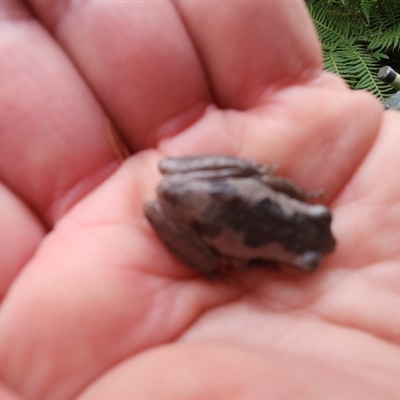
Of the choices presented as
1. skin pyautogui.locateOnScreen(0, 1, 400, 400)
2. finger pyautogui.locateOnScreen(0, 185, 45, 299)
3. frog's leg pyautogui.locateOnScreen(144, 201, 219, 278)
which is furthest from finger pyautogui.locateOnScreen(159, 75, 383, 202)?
finger pyautogui.locateOnScreen(0, 185, 45, 299)

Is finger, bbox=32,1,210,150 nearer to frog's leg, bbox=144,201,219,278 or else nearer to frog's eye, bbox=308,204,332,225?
frog's leg, bbox=144,201,219,278

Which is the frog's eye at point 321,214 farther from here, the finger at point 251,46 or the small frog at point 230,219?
the finger at point 251,46

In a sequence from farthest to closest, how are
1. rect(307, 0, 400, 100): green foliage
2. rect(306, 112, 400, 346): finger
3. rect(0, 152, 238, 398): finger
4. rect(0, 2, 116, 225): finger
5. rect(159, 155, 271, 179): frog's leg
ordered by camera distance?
rect(307, 0, 400, 100): green foliage, rect(0, 2, 116, 225): finger, rect(159, 155, 271, 179): frog's leg, rect(306, 112, 400, 346): finger, rect(0, 152, 238, 398): finger

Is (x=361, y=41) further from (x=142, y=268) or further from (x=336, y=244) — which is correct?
(x=142, y=268)

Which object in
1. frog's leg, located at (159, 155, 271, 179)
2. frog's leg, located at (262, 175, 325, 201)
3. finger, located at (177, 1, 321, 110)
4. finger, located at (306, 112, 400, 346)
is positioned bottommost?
finger, located at (306, 112, 400, 346)

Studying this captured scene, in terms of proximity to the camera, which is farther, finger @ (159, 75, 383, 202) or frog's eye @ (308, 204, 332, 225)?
finger @ (159, 75, 383, 202)

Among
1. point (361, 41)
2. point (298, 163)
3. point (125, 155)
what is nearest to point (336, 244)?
point (298, 163)
